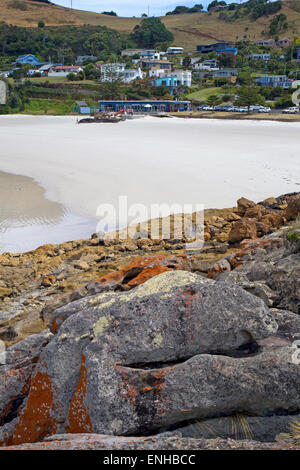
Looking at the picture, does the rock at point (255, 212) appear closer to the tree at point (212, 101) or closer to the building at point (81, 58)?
the tree at point (212, 101)

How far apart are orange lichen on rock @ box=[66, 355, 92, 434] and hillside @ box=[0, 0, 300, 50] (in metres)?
152

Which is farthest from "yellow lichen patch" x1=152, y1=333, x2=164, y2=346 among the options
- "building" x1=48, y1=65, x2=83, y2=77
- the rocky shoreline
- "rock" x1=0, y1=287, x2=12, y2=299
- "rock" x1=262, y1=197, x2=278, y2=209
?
"building" x1=48, y1=65, x2=83, y2=77

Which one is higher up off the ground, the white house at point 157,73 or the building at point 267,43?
the building at point 267,43

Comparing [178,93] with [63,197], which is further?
[178,93]

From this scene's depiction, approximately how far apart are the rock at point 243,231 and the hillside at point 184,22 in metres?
145

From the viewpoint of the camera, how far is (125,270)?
6301mm

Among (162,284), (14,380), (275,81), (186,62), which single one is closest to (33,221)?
(14,380)

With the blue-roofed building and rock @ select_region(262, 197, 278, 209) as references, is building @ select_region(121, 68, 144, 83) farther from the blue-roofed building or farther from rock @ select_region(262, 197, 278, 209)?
rock @ select_region(262, 197, 278, 209)

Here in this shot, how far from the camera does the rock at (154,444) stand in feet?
9.24

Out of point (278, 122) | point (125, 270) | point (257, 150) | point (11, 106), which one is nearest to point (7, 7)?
point (11, 106)

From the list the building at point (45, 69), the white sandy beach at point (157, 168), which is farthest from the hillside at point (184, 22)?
the white sandy beach at point (157, 168)

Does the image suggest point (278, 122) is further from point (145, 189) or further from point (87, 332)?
point (87, 332)

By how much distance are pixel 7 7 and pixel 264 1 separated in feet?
358

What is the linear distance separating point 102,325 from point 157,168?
16.8 metres
